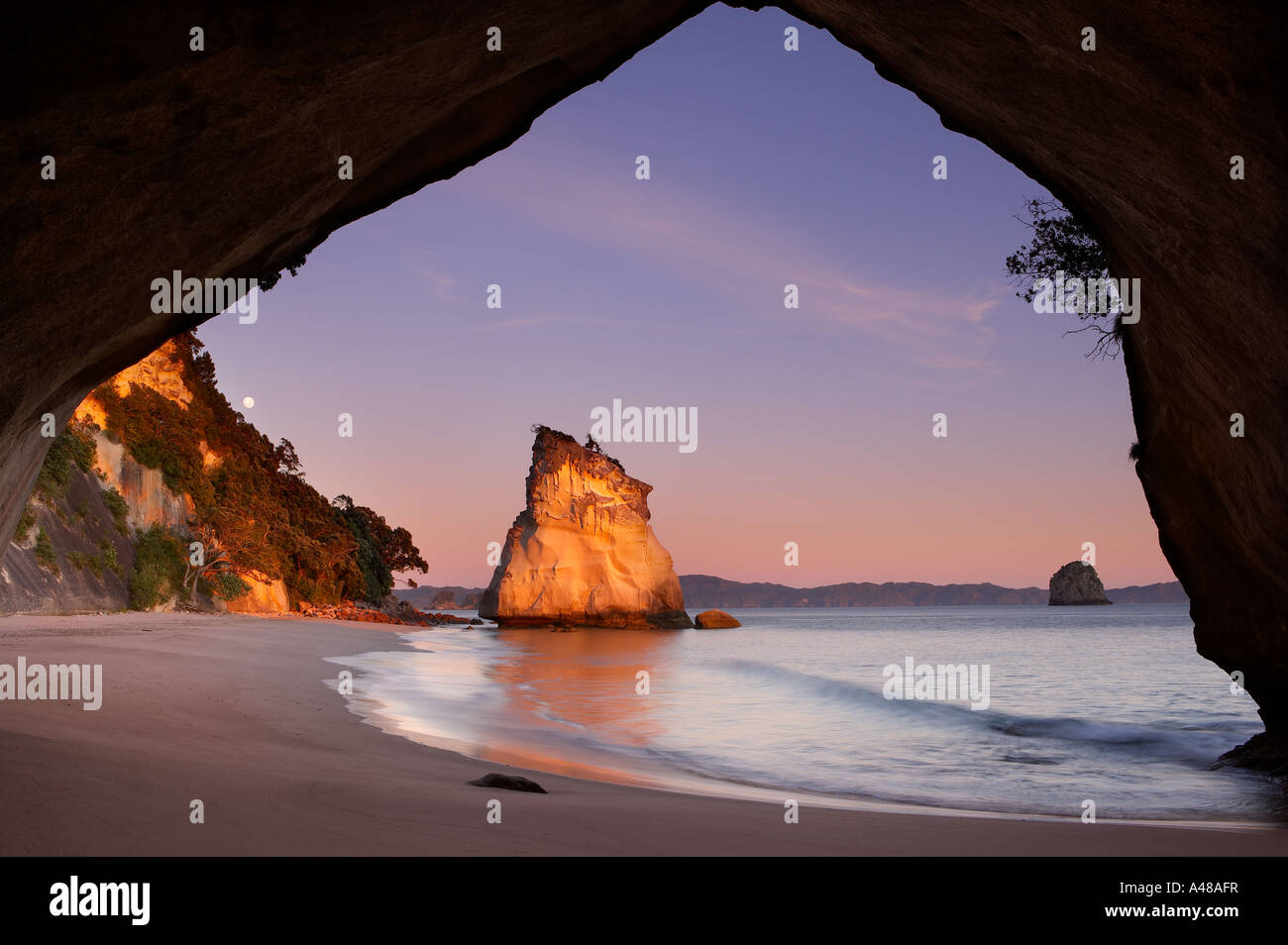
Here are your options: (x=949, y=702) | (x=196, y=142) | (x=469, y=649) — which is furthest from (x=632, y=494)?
(x=196, y=142)

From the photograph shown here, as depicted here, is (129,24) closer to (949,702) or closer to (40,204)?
(40,204)

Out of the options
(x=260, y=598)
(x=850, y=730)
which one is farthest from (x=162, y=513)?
(x=850, y=730)

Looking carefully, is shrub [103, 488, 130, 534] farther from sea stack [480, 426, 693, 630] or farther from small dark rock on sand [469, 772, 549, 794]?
sea stack [480, 426, 693, 630]

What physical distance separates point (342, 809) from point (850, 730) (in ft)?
41.7

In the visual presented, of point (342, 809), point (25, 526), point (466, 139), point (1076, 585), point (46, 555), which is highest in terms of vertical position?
point (466, 139)

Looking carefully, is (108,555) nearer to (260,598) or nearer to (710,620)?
(260,598)

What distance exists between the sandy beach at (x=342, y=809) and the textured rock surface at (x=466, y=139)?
87.7 inches

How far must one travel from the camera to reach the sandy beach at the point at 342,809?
4.43m

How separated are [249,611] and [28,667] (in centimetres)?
3322

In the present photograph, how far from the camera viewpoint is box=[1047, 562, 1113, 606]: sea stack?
593 feet

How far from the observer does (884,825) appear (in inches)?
248

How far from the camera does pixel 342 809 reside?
16.9 feet

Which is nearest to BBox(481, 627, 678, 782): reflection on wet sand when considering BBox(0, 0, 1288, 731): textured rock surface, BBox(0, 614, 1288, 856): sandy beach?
BBox(0, 614, 1288, 856): sandy beach

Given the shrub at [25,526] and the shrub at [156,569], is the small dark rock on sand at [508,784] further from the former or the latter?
the shrub at [156,569]
